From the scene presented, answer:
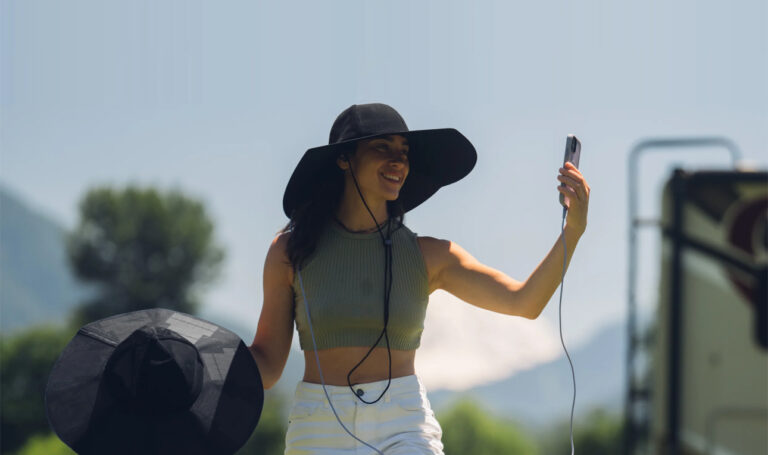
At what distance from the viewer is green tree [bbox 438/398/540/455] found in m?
49.3

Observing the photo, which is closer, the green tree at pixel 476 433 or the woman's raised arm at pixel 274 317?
the woman's raised arm at pixel 274 317

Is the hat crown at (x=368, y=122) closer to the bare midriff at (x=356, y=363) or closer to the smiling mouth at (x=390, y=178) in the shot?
the smiling mouth at (x=390, y=178)

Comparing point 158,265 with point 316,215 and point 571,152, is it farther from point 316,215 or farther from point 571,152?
point 571,152

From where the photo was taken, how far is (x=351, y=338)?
2979mm

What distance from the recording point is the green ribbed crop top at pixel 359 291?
299 centimetres

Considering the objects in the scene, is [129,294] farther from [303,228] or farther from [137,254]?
[303,228]

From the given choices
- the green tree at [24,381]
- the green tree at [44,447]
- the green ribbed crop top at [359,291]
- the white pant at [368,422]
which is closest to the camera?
the white pant at [368,422]

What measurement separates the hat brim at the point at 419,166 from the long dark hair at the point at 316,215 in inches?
1.2

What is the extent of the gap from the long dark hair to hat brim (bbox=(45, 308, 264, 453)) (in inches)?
13.3

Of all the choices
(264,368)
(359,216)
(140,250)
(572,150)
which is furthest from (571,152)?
(140,250)

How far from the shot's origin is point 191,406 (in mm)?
2930

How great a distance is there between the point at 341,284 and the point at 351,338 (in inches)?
6.6

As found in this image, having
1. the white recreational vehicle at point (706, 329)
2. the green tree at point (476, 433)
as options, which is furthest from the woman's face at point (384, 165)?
the green tree at point (476, 433)

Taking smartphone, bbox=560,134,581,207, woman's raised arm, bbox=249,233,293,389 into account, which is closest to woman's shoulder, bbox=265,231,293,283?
woman's raised arm, bbox=249,233,293,389
